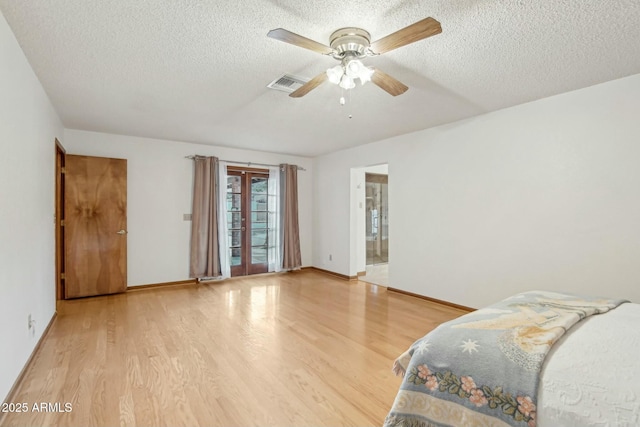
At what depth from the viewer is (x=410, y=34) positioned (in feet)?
5.53

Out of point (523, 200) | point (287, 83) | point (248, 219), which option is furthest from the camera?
point (248, 219)

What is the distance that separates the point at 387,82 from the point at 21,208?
2.85m

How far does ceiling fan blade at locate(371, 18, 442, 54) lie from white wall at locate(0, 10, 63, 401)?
2.27 metres

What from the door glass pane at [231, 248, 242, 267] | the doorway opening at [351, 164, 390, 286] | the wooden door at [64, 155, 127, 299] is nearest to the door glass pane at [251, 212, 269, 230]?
the door glass pane at [231, 248, 242, 267]

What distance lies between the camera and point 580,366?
1086mm

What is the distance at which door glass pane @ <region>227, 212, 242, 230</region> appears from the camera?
5705 millimetres

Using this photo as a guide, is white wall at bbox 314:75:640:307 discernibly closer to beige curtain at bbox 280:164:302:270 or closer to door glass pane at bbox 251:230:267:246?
beige curtain at bbox 280:164:302:270

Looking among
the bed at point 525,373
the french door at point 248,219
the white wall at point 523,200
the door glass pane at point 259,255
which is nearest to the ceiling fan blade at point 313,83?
the bed at point 525,373

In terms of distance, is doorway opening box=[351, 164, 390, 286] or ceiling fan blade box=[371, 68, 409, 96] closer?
ceiling fan blade box=[371, 68, 409, 96]

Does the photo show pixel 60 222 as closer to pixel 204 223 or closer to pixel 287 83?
pixel 204 223

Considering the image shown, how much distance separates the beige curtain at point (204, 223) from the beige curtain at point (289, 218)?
1.32 meters

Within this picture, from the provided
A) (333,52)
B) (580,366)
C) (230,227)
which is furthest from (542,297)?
(230,227)

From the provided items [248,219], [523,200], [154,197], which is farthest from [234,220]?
[523,200]

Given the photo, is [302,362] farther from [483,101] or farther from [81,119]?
[81,119]
